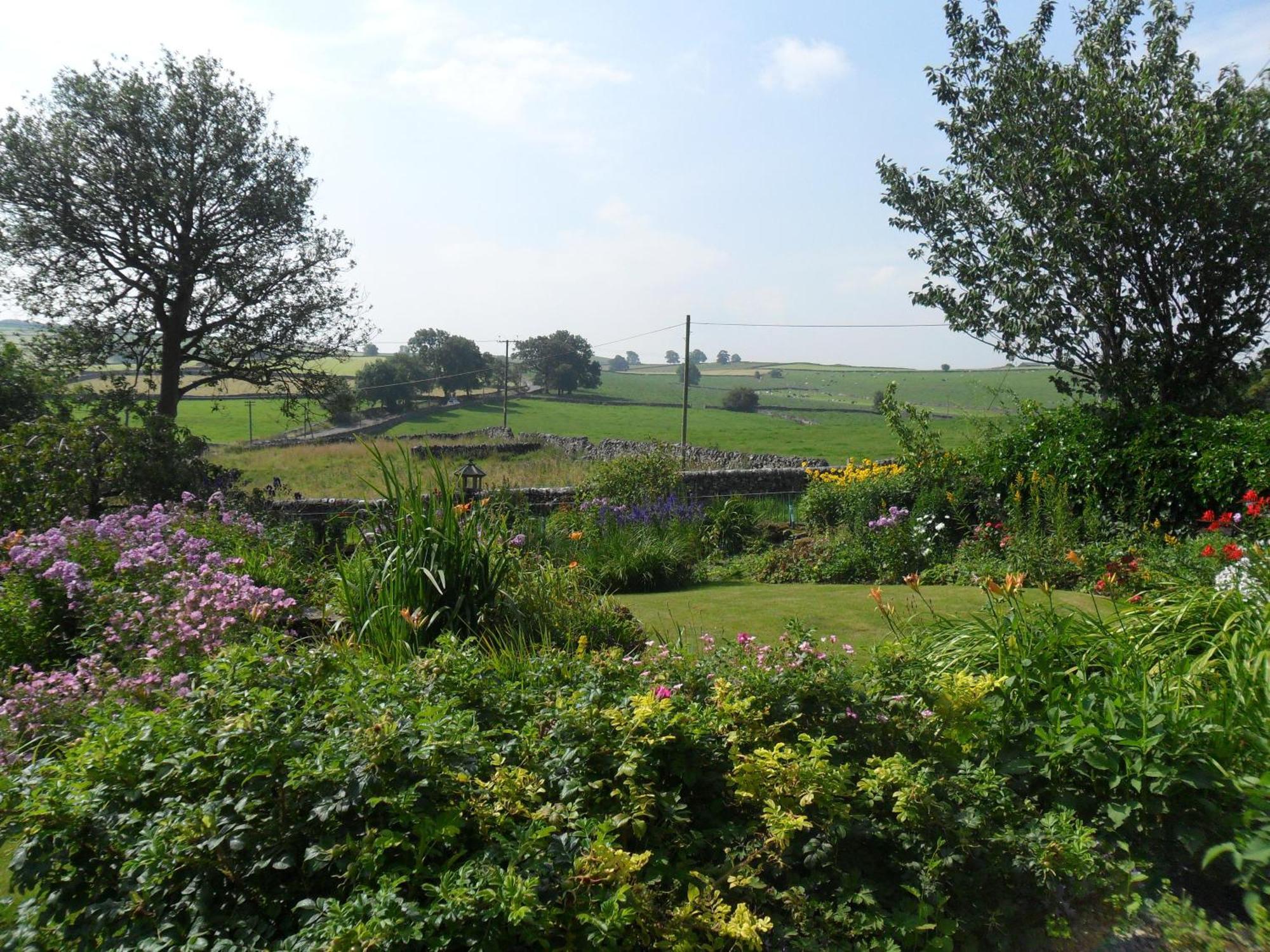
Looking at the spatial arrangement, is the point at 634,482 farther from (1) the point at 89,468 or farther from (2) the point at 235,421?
(2) the point at 235,421

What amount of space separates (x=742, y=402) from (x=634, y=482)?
140 feet

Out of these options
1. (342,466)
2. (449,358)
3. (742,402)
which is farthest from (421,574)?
(449,358)

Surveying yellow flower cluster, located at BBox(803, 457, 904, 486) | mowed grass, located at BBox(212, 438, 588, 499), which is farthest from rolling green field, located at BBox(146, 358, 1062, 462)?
yellow flower cluster, located at BBox(803, 457, 904, 486)

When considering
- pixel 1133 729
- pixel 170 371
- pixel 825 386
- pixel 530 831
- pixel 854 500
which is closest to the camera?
pixel 530 831

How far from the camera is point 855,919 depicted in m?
2.48

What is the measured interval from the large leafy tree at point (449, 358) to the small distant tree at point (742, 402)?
15445 millimetres

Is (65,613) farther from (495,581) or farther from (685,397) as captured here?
(685,397)

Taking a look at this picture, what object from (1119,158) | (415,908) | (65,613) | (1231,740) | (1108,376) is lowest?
(65,613)

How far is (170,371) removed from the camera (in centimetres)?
1630

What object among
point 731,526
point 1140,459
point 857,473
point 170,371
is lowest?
point 731,526

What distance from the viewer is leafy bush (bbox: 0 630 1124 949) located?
2336mm

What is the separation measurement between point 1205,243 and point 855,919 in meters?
10.3

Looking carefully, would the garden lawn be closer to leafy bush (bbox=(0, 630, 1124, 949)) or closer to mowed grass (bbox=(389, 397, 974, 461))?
leafy bush (bbox=(0, 630, 1124, 949))

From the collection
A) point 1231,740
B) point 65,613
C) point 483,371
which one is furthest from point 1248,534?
point 483,371
